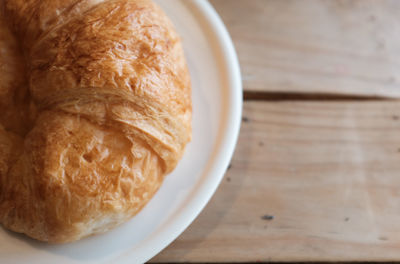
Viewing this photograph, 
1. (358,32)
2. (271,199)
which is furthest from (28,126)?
(358,32)

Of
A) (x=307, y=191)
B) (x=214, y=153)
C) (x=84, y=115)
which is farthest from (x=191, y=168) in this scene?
(x=307, y=191)

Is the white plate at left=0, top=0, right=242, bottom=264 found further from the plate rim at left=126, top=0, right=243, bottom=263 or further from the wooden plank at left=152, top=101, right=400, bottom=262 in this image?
the wooden plank at left=152, top=101, right=400, bottom=262

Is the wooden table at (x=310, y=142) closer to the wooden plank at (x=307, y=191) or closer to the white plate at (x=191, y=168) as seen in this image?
the wooden plank at (x=307, y=191)

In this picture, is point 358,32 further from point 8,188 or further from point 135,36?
point 8,188

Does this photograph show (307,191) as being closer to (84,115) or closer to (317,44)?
(317,44)

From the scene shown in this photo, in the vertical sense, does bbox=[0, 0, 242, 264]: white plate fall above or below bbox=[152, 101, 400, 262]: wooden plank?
above

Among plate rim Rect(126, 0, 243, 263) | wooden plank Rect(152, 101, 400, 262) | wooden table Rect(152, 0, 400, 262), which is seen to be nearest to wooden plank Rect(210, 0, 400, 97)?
wooden table Rect(152, 0, 400, 262)

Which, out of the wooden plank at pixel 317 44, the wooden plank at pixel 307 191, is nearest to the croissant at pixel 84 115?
the wooden plank at pixel 307 191
